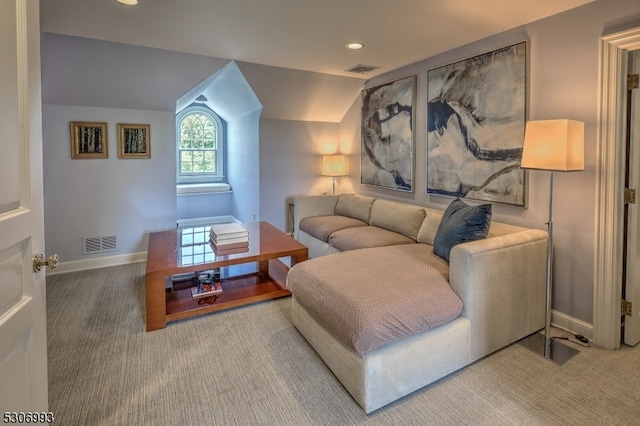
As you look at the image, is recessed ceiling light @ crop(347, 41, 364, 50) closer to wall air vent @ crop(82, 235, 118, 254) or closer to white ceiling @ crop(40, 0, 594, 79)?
white ceiling @ crop(40, 0, 594, 79)

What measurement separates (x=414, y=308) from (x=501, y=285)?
0.73 meters

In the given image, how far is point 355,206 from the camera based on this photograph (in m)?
4.48

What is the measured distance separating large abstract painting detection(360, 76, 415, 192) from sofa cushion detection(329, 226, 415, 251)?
0.71m

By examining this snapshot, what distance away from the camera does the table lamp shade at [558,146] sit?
2.13 meters

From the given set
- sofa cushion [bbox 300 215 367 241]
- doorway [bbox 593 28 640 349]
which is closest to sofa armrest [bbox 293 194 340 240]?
sofa cushion [bbox 300 215 367 241]

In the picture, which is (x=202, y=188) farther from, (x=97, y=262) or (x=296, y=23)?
(x=296, y=23)

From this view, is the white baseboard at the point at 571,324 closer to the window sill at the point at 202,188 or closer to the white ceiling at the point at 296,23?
the white ceiling at the point at 296,23

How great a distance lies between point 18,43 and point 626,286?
3387 mm

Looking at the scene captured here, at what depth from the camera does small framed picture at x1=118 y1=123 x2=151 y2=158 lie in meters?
4.13

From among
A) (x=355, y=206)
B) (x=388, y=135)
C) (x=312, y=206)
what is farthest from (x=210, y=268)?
(x=388, y=135)

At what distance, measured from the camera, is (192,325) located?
272 cm

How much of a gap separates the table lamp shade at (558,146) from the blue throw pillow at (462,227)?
45 centimetres

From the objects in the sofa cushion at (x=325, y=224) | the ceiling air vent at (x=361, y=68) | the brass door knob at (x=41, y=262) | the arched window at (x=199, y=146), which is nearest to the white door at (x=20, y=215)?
the brass door knob at (x=41, y=262)

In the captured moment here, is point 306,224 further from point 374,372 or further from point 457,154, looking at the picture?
point 374,372
